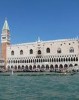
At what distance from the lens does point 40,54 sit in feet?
302

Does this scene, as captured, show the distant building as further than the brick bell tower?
No

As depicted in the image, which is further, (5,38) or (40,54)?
(5,38)

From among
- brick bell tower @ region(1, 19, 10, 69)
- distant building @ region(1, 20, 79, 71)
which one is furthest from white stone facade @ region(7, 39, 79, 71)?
brick bell tower @ region(1, 19, 10, 69)

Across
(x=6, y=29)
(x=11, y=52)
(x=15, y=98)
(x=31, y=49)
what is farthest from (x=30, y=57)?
(x=15, y=98)

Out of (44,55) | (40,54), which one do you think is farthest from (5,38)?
(44,55)

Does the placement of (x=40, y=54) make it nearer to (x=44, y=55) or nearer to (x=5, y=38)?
(x=44, y=55)

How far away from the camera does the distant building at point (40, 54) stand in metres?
85.6

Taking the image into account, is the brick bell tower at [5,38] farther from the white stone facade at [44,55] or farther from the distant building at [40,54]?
the white stone facade at [44,55]

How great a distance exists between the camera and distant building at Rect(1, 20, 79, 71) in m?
85.6

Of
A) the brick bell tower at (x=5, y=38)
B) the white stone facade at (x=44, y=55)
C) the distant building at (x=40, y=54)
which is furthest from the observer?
the brick bell tower at (x=5, y=38)

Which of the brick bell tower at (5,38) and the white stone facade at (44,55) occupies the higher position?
the brick bell tower at (5,38)

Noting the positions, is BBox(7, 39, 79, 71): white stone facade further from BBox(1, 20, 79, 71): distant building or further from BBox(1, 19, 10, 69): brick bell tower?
BBox(1, 19, 10, 69): brick bell tower

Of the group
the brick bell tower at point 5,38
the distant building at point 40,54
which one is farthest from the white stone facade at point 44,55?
the brick bell tower at point 5,38

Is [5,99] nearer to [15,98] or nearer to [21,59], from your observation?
[15,98]
